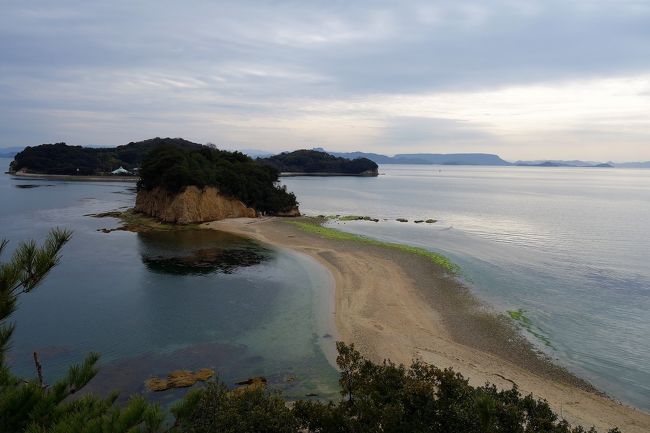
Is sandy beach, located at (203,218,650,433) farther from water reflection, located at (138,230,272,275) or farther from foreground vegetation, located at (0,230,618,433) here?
water reflection, located at (138,230,272,275)

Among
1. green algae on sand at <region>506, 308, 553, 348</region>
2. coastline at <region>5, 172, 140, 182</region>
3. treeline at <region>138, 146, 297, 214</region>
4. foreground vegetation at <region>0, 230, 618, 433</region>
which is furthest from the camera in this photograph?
coastline at <region>5, 172, 140, 182</region>

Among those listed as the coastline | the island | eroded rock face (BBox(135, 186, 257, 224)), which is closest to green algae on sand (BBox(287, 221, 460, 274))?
the island

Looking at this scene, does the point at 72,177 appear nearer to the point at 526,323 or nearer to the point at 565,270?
the point at 565,270

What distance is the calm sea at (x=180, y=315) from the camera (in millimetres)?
18297

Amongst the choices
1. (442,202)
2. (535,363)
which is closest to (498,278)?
(535,363)

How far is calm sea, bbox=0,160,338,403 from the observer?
18297 mm

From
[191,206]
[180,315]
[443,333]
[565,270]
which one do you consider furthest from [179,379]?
[191,206]

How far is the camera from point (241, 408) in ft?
31.9

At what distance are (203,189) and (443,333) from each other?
41.3 meters

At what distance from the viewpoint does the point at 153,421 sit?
705 centimetres

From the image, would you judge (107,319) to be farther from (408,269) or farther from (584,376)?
(584,376)

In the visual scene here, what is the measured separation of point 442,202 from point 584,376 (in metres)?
82.7

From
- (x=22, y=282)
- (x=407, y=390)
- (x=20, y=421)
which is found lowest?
(x=407, y=390)

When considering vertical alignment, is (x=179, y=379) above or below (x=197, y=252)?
below
